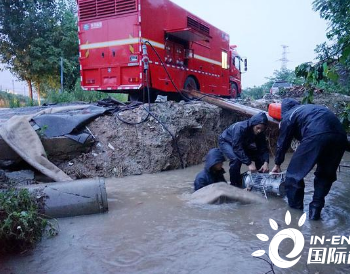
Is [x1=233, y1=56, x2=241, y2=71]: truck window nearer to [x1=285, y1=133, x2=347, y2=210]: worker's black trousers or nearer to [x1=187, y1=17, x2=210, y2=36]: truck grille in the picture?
[x1=187, y1=17, x2=210, y2=36]: truck grille

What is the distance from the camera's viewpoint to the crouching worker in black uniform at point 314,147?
3885mm

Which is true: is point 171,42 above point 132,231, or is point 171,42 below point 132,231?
above

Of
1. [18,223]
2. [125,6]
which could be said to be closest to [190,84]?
[125,6]

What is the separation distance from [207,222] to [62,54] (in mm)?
15696

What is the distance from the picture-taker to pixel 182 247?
10.8ft

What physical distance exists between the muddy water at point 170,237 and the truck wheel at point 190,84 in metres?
5.95

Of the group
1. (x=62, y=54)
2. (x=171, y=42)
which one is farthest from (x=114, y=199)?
(x=62, y=54)

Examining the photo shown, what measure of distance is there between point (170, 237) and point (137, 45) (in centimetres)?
641

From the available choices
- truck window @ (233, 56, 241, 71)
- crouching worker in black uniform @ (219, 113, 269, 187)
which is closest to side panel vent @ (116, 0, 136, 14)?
crouching worker in black uniform @ (219, 113, 269, 187)

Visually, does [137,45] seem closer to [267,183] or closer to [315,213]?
[267,183]

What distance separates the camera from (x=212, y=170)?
17.1 feet

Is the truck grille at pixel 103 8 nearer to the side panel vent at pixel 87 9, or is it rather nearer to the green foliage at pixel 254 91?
the side panel vent at pixel 87 9

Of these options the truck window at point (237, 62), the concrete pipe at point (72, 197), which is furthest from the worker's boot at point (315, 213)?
the truck window at point (237, 62)

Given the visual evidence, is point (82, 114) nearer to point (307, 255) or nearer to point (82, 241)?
point (82, 241)
